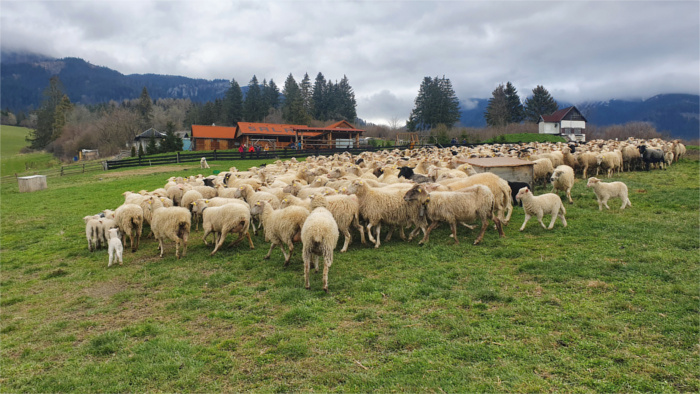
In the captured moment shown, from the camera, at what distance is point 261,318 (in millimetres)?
6086

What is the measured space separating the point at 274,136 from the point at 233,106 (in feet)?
139

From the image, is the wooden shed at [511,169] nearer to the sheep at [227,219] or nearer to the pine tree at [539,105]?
the sheep at [227,219]

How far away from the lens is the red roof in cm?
6562

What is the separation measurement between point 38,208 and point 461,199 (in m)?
21.6

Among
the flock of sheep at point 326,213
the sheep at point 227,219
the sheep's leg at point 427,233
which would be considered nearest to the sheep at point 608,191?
the flock of sheep at point 326,213

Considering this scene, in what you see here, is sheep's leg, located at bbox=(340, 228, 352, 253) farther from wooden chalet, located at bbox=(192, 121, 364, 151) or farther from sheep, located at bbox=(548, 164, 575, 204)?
wooden chalet, located at bbox=(192, 121, 364, 151)

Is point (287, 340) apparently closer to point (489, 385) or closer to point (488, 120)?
point (489, 385)

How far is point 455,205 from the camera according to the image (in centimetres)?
941

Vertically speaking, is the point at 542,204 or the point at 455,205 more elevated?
the point at 455,205

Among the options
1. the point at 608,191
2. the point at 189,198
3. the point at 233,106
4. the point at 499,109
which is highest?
the point at 233,106

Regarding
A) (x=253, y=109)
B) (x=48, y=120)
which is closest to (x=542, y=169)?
(x=253, y=109)

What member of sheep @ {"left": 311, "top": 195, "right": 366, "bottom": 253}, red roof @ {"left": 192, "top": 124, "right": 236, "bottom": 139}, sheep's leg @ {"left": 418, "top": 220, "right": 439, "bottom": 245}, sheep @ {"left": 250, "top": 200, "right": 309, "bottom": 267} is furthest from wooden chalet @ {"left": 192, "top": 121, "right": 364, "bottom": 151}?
sheep @ {"left": 250, "top": 200, "right": 309, "bottom": 267}

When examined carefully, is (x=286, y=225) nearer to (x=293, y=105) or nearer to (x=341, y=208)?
(x=341, y=208)

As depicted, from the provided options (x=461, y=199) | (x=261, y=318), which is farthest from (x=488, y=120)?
(x=261, y=318)
